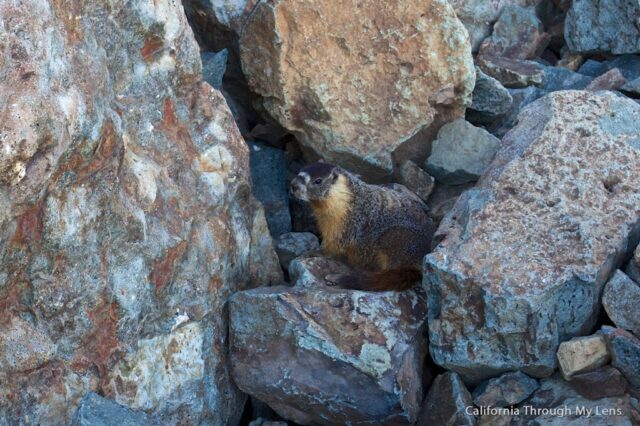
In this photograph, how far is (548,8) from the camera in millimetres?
9109

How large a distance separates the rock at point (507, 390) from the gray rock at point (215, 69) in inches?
114

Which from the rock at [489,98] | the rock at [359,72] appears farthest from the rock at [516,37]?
the rock at [359,72]

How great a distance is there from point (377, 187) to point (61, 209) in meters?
2.77

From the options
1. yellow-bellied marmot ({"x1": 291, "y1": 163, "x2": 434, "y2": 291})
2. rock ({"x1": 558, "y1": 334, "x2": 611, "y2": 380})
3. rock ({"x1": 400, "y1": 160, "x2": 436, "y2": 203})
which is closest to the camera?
rock ({"x1": 558, "y1": 334, "x2": 611, "y2": 380})

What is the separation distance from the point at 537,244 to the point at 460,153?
1.52m

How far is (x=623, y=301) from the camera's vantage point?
200 inches

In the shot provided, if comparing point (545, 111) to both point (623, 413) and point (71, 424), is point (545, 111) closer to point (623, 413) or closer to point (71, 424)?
point (623, 413)

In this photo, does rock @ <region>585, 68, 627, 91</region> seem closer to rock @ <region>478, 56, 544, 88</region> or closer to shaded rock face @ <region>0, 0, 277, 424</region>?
rock @ <region>478, 56, 544, 88</region>

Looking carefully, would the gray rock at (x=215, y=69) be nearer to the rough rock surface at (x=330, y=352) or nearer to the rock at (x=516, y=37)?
the rough rock surface at (x=330, y=352)

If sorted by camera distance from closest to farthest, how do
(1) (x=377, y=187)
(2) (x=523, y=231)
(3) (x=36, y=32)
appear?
1. (3) (x=36, y=32)
2. (2) (x=523, y=231)
3. (1) (x=377, y=187)

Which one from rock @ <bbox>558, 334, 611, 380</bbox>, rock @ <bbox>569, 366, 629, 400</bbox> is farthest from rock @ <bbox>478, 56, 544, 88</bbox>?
rock @ <bbox>569, 366, 629, 400</bbox>

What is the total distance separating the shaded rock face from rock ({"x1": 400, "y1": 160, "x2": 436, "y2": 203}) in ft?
4.90

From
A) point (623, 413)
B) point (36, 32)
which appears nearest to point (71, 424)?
point (36, 32)

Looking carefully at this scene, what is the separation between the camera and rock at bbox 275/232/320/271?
21.2 ft
